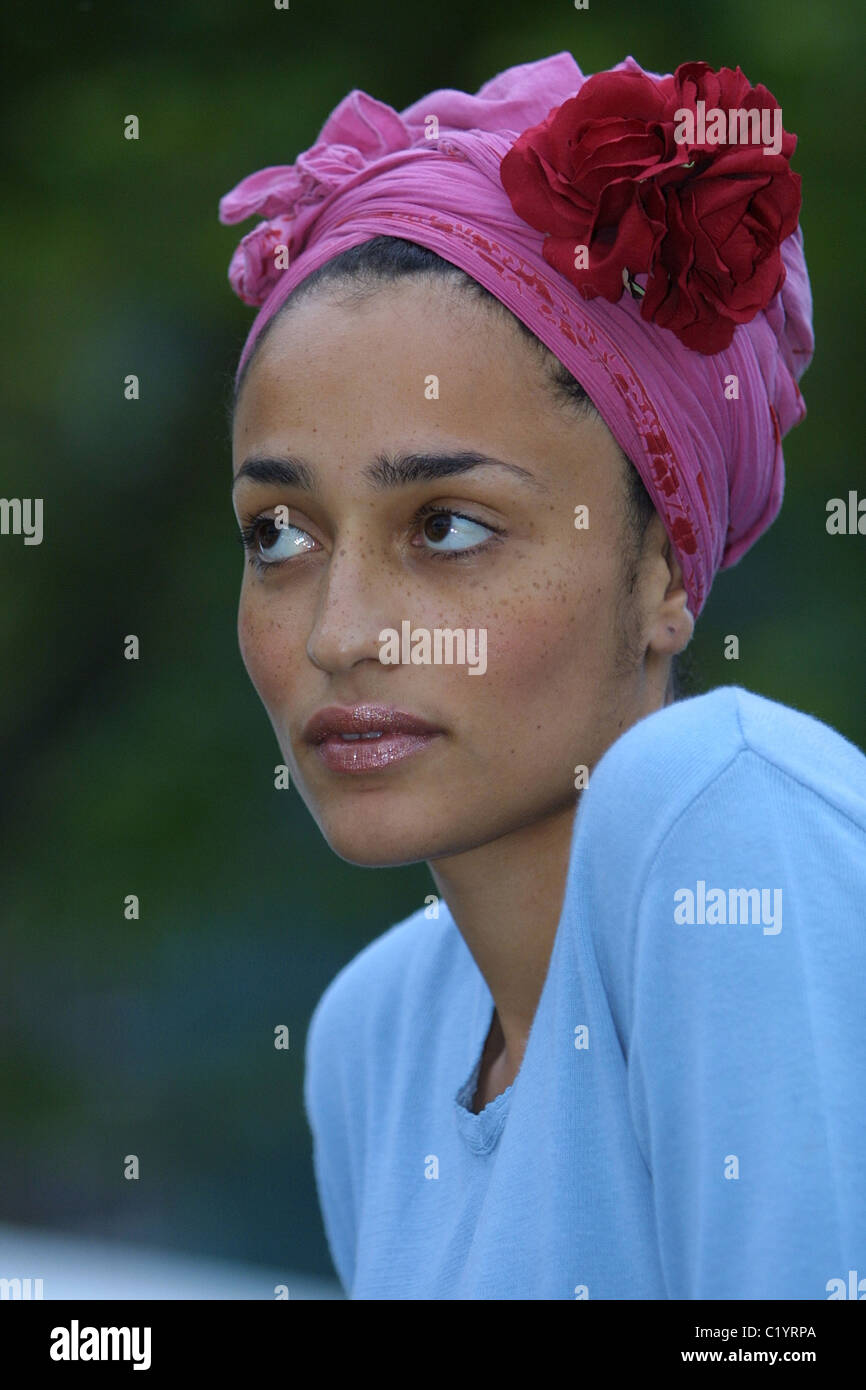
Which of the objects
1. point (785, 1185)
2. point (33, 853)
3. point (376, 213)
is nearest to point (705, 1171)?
point (785, 1185)

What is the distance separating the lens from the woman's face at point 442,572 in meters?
1.85

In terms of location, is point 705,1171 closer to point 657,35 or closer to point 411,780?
point 411,780

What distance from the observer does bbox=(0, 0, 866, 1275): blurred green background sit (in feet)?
18.1

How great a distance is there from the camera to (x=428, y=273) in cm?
192

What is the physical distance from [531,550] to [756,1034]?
74 centimetres

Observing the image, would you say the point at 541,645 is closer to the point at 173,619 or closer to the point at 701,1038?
the point at 701,1038

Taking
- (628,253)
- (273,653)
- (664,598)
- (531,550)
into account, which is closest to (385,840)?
(273,653)

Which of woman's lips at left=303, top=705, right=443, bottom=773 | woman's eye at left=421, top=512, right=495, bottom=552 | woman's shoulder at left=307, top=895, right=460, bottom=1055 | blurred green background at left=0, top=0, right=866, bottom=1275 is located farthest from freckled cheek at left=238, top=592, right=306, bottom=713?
blurred green background at left=0, top=0, right=866, bottom=1275

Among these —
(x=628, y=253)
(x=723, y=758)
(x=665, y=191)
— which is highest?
(x=665, y=191)

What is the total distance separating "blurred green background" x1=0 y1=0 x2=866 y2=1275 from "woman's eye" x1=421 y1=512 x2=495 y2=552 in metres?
3.67

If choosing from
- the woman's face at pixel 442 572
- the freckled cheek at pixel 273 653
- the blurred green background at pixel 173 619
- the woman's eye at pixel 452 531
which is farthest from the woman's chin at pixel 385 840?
the blurred green background at pixel 173 619

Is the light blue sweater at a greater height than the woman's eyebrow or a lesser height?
Result: lesser

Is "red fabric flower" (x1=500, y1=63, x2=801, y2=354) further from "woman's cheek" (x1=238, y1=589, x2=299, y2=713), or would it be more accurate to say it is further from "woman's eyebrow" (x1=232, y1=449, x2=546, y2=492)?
"woman's cheek" (x1=238, y1=589, x2=299, y2=713)

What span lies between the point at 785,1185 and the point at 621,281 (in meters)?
1.11
